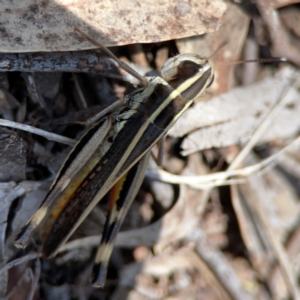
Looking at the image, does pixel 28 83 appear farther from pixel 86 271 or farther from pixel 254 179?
pixel 254 179

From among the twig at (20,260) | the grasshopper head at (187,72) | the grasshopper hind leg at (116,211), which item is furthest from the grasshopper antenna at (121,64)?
the twig at (20,260)

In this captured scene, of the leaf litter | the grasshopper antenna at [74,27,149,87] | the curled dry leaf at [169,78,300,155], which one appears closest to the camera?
the grasshopper antenna at [74,27,149,87]

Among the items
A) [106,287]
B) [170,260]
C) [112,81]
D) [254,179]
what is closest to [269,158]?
[254,179]

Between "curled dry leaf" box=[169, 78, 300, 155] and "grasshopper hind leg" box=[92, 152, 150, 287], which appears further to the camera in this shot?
"curled dry leaf" box=[169, 78, 300, 155]

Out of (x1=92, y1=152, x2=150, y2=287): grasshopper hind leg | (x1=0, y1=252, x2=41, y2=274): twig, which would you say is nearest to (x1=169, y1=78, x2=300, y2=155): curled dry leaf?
(x1=92, y1=152, x2=150, y2=287): grasshopper hind leg

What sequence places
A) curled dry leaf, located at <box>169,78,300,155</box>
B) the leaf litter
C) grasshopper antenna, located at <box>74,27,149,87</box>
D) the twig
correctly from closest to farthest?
1. grasshopper antenna, located at <box>74,27,149,87</box>
2. the twig
3. the leaf litter
4. curled dry leaf, located at <box>169,78,300,155</box>

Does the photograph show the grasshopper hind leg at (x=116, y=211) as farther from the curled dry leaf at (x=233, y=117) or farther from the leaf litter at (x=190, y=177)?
the curled dry leaf at (x=233, y=117)

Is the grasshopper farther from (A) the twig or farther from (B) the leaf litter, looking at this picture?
(B) the leaf litter
